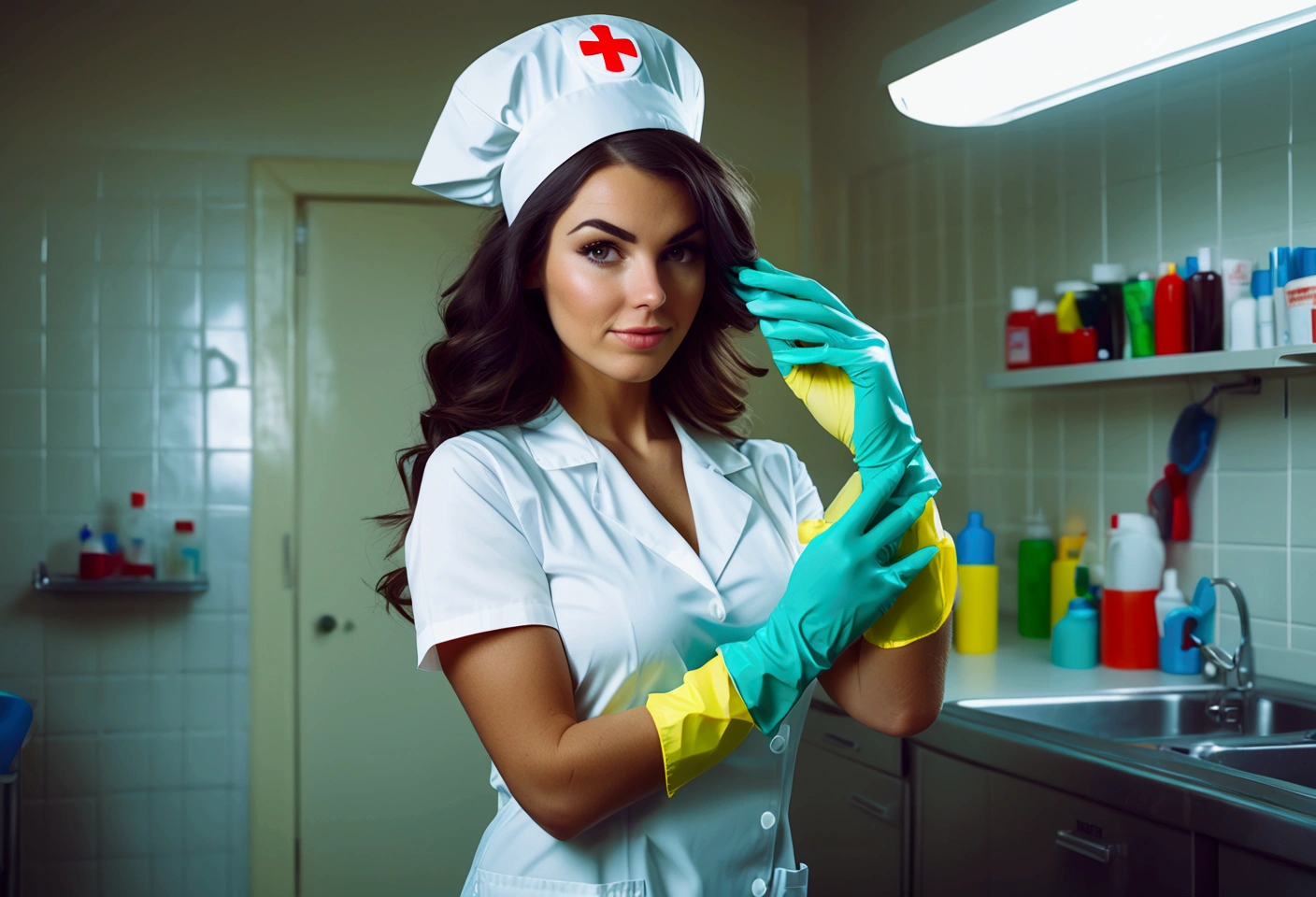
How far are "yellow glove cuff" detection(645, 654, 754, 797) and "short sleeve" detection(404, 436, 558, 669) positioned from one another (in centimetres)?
14

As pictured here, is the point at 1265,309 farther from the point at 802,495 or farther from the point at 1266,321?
the point at 802,495

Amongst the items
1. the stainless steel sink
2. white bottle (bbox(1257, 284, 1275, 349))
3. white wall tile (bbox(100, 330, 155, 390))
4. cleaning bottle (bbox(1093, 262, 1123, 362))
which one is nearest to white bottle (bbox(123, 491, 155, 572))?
white wall tile (bbox(100, 330, 155, 390))

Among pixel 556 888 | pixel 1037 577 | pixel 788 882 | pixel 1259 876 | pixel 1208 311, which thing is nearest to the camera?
pixel 556 888

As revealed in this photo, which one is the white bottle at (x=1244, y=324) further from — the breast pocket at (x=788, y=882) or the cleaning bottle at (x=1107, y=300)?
the breast pocket at (x=788, y=882)

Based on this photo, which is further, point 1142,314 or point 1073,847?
point 1142,314

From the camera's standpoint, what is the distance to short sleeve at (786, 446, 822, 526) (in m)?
1.29

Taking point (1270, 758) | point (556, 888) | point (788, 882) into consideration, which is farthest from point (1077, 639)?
point (556, 888)

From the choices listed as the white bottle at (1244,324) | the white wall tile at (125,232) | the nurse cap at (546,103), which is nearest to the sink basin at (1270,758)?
the white bottle at (1244,324)

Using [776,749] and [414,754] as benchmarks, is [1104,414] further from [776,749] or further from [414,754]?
[414,754]

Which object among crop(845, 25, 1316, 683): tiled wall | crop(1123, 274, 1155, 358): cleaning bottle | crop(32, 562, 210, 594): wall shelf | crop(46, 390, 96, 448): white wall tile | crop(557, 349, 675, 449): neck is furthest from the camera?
→ crop(46, 390, 96, 448): white wall tile

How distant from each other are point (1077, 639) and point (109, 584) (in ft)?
7.67

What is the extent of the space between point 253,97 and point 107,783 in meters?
1.91

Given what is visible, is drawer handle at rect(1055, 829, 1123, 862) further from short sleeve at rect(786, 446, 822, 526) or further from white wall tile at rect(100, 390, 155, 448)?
white wall tile at rect(100, 390, 155, 448)

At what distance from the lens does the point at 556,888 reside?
104 centimetres
